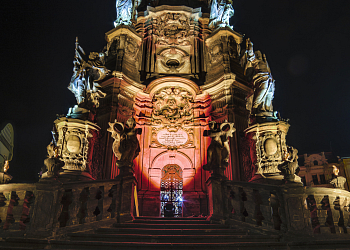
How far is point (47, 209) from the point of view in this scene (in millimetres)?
6246

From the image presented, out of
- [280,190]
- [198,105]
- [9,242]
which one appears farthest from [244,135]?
[9,242]

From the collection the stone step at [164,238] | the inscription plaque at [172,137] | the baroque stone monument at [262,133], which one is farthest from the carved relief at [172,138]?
the stone step at [164,238]

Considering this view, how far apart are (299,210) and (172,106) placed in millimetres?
10685

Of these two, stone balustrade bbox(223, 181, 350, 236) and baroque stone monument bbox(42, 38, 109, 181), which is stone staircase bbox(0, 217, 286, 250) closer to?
stone balustrade bbox(223, 181, 350, 236)

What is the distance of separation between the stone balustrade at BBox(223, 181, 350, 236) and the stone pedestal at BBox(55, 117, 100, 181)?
7.64 m

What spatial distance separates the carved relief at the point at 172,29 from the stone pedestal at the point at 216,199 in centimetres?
1226

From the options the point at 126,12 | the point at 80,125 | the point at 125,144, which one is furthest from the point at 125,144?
the point at 126,12

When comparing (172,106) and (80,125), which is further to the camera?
(172,106)

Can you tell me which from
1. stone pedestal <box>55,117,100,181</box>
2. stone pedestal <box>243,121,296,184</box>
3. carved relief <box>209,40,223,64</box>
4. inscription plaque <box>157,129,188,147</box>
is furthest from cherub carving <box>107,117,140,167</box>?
carved relief <box>209,40,223,64</box>

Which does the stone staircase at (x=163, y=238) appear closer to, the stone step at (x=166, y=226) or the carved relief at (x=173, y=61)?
the stone step at (x=166, y=226)

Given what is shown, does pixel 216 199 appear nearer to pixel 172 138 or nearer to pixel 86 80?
pixel 172 138

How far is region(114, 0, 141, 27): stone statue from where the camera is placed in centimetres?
1833

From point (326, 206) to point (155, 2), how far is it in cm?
1864

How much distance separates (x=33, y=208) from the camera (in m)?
6.28
